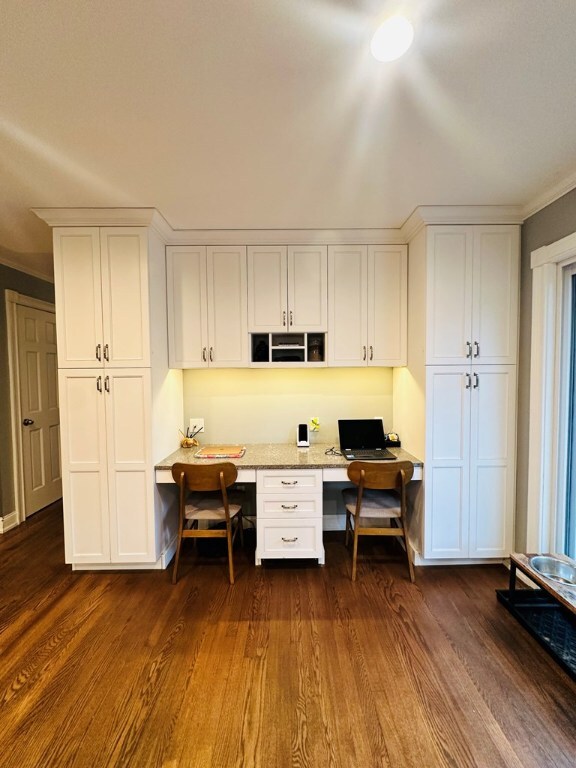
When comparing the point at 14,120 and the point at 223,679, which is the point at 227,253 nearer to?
the point at 14,120

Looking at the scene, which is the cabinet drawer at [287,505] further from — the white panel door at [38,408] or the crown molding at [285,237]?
the white panel door at [38,408]

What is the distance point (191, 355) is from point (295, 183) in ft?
4.80

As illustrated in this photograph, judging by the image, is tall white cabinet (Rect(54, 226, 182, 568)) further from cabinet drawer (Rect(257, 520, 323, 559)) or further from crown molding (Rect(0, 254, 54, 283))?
crown molding (Rect(0, 254, 54, 283))

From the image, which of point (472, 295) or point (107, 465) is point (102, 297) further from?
point (472, 295)

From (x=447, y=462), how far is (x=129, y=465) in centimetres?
228

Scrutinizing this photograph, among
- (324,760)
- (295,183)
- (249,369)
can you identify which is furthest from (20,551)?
(295,183)

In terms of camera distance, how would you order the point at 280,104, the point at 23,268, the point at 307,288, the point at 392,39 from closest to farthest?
the point at 392,39 < the point at 280,104 < the point at 307,288 < the point at 23,268

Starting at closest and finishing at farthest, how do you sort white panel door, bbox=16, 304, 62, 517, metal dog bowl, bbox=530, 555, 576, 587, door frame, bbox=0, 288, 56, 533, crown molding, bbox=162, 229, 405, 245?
1. metal dog bowl, bbox=530, 555, 576, 587
2. crown molding, bbox=162, 229, 405, 245
3. door frame, bbox=0, 288, 56, 533
4. white panel door, bbox=16, 304, 62, 517

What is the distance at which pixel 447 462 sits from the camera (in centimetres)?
241

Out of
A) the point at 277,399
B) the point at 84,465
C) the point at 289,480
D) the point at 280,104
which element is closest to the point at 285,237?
the point at 280,104

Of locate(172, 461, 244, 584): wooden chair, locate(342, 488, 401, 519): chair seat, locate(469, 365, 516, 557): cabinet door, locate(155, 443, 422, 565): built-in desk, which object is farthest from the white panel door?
locate(469, 365, 516, 557): cabinet door

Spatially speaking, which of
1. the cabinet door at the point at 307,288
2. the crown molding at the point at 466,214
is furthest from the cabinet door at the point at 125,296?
the crown molding at the point at 466,214

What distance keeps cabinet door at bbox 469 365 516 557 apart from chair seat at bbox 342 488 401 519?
1.84ft

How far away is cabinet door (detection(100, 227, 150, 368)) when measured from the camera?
2.33 m
